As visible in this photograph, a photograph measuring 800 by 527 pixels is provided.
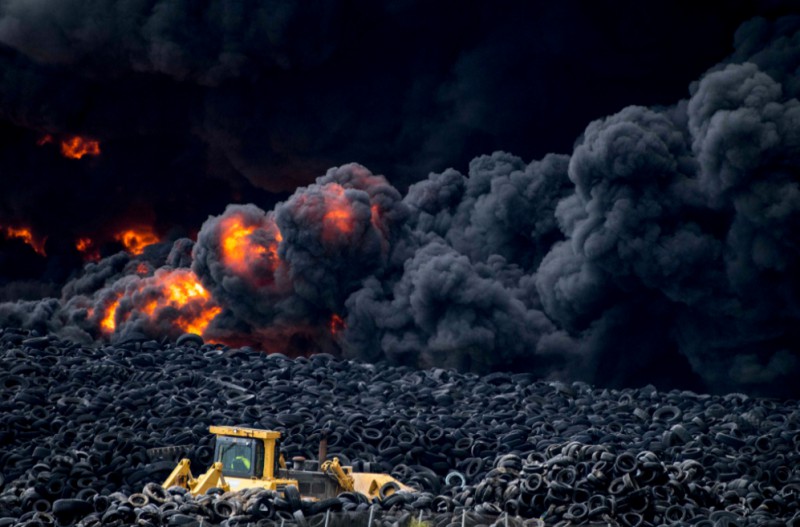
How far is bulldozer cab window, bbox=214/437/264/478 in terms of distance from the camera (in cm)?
3117

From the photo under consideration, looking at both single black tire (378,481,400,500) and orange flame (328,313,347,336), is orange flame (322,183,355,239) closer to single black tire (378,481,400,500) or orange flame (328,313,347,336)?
orange flame (328,313,347,336)

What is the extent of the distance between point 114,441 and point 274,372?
43.8 feet

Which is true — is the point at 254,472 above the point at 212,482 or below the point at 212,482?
above

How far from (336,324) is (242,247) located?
741cm

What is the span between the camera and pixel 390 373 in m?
54.2

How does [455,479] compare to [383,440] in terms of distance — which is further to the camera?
[383,440]

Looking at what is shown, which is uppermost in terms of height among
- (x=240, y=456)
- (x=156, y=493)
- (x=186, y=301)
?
(x=186, y=301)

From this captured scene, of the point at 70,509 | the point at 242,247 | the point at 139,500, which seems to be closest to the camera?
the point at 139,500

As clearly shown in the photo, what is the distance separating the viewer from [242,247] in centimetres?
7094

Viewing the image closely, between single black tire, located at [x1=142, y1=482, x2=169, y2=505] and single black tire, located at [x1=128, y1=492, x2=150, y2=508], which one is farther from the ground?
single black tire, located at [x1=142, y1=482, x2=169, y2=505]

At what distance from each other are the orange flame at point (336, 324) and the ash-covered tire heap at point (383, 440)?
15390 millimetres

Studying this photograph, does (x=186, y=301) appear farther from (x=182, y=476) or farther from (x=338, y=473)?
(x=338, y=473)

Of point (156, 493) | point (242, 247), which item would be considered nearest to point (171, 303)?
point (242, 247)

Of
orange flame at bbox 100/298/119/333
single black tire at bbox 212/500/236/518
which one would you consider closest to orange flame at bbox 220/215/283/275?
orange flame at bbox 100/298/119/333
